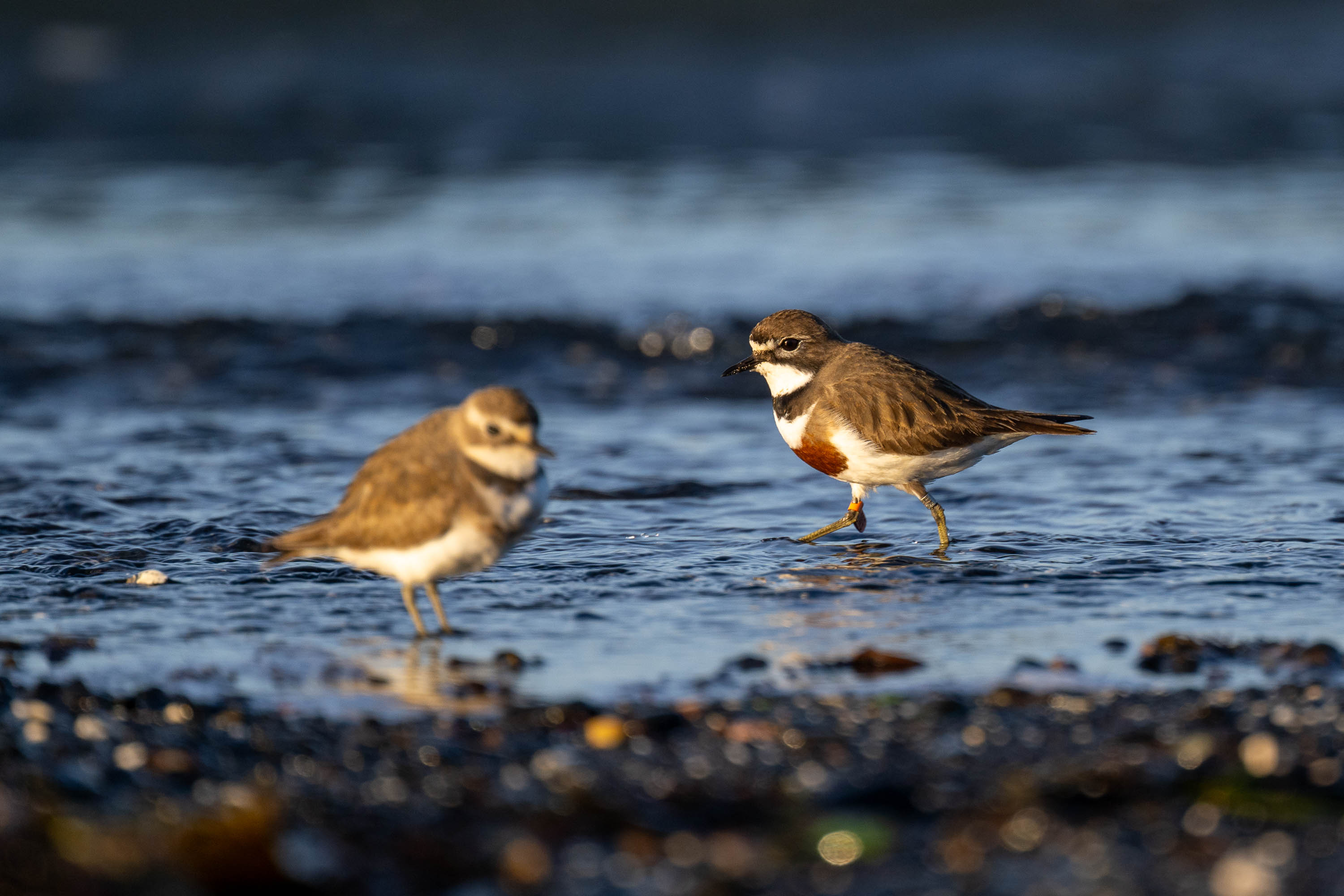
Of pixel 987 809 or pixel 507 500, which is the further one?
pixel 507 500

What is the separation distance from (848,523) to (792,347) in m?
1.09

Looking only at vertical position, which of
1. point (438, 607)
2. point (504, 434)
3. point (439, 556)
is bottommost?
point (438, 607)

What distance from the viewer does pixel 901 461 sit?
24.7 feet

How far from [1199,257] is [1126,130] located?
10622 millimetres

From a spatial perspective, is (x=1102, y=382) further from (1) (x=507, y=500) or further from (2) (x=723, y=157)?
(2) (x=723, y=157)

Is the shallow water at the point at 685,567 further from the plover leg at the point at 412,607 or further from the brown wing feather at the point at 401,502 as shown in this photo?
the brown wing feather at the point at 401,502

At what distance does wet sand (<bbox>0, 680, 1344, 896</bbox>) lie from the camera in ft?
12.0

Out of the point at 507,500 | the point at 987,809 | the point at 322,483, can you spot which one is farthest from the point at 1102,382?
the point at 987,809

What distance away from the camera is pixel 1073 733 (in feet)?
15.1

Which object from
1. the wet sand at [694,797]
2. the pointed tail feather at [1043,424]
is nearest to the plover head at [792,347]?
the pointed tail feather at [1043,424]

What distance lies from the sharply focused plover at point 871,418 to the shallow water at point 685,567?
394 mm

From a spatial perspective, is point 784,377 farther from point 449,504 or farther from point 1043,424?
point 449,504

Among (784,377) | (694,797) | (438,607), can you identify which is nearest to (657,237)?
(784,377)

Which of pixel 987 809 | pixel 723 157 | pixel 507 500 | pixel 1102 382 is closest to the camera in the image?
pixel 987 809
